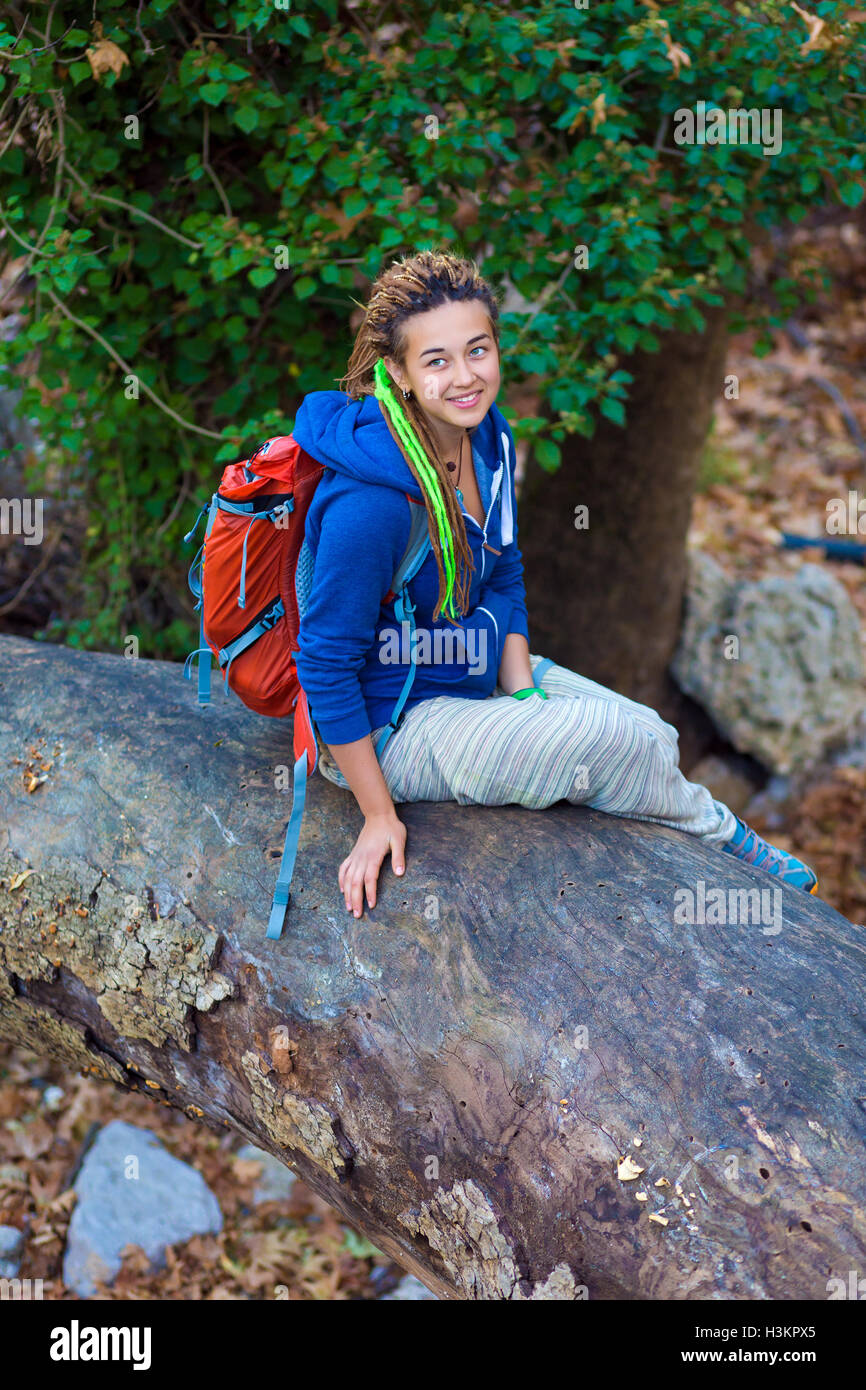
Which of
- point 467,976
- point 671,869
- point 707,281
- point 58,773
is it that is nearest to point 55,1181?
point 58,773

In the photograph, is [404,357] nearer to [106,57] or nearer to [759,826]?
[106,57]

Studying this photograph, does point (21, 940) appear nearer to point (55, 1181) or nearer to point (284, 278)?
point (55, 1181)

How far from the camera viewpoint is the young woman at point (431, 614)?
2.03 meters

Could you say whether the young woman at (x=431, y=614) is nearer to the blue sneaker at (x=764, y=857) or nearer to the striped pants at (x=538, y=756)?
the striped pants at (x=538, y=756)

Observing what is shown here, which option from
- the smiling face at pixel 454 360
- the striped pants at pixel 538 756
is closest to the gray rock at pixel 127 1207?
the striped pants at pixel 538 756

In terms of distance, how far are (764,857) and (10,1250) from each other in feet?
8.28

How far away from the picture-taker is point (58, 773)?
2451 mm

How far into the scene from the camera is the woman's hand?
205 centimetres

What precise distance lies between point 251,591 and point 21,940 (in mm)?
939

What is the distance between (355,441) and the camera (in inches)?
80.2

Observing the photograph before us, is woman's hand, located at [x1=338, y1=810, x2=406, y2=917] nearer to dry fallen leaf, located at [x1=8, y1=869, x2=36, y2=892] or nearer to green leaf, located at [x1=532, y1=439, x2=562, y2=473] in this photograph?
dry fallen leaf, located at [x1=8, y1=869, x2=36, y2=892]

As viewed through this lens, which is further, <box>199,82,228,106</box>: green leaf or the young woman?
<box>199,82,228,106</box>: green leaf

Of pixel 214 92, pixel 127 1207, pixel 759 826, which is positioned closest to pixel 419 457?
pixel 214 92

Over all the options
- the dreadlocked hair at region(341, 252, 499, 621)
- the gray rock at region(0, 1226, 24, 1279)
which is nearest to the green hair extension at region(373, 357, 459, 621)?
the dreadlocked hair at region(341, 252, 499, 621)
